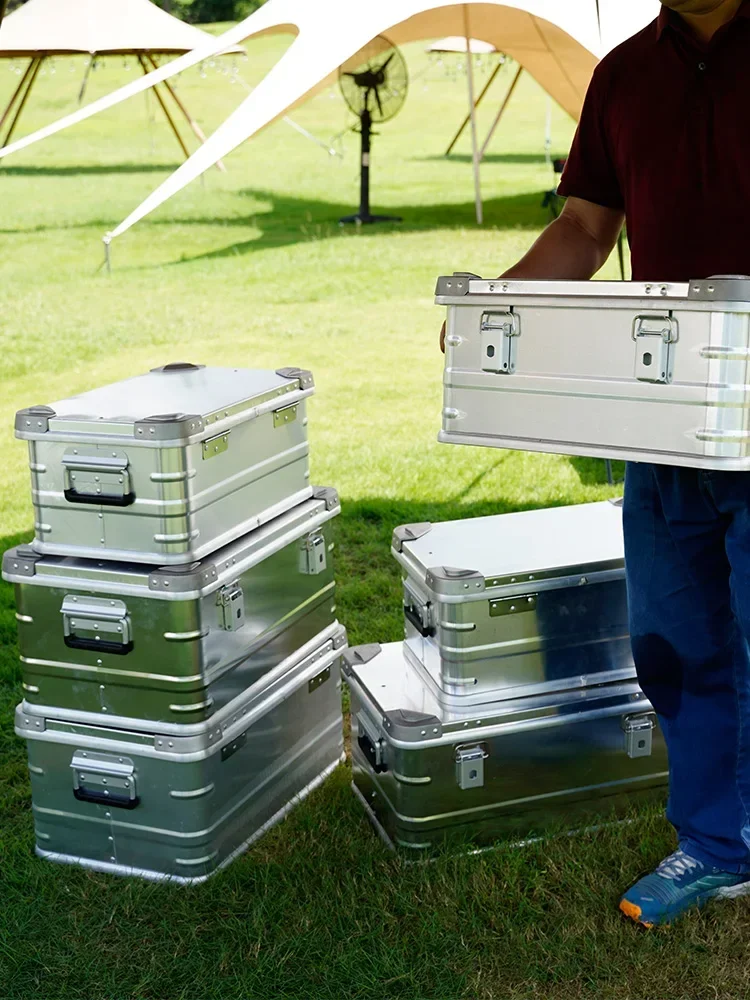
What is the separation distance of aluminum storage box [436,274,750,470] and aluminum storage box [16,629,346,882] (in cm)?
101

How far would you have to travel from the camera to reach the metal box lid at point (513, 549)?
2875 millimetres

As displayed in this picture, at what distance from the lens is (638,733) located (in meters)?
3.05

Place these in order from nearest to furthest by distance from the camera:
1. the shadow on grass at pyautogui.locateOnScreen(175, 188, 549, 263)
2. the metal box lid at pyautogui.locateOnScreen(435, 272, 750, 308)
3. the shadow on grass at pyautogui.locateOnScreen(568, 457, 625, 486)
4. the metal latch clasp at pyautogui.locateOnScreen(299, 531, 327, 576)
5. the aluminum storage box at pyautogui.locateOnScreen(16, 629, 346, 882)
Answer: the metal box lid at pyautogui.locateOnScreen(435, 272, 750, 308) → the aluminum storage box at pyautogui.locateOnScreen(16, 629, 346, 882) → the metal latch clasp at pyautogui.locateOnScreen(299, 531, 327, 576) → the shadow on grass at pyautogui.locateOnScreen(568, 457, 625, 486) → the shadow on grass at pyautogui.locateOnScreen(175, 188, 549, 263)

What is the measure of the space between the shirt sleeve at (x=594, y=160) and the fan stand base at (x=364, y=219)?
12354 millimetres

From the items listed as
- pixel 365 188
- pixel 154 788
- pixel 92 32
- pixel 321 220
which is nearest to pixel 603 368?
pixel 154 788

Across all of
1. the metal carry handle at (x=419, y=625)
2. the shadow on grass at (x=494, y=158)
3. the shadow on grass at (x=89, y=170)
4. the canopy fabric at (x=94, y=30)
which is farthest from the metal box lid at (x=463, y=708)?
the shadow on grass at (x=494, y=158)

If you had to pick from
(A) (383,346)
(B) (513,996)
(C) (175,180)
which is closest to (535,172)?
(A) (383,346)

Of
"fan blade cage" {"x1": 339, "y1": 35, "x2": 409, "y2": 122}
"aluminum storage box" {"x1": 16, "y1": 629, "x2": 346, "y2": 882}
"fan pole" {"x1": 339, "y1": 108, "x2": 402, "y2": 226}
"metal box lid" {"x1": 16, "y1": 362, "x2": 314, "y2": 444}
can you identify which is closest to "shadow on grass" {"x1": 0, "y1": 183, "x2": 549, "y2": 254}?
"fan pole" {"x1": 339, "y1": 108, "x2": 402, "y2": 226}

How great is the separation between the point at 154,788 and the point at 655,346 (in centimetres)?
159

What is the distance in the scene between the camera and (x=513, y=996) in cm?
247

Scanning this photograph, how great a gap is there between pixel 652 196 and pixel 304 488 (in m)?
1.32

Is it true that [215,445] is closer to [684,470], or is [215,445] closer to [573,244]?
[573,244]

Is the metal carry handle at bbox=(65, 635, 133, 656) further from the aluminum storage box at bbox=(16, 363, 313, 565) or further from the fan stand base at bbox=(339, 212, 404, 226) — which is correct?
the fan stand base at bbox=(339, 212, 404, 226)

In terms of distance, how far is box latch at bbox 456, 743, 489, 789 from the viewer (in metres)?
2.91
